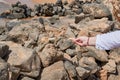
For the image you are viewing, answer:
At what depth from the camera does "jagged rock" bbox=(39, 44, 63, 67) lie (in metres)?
3.50

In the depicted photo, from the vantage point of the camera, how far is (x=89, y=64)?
3.88 m

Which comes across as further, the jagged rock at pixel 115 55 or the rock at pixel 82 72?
the jagged rock at pixel 115 55

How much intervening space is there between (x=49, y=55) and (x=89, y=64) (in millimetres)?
641

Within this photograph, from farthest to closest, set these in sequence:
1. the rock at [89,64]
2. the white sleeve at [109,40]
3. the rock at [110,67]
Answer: the rock at [110,67] < the rock at [89,64] < the white sleeve at [109,40]

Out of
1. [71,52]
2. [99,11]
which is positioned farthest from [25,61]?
[99,11]

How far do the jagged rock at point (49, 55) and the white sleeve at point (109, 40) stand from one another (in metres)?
1.13

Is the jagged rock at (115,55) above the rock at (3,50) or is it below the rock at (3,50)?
below

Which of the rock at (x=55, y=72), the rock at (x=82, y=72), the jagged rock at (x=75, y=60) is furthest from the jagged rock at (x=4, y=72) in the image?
the jagged rock at (x=75, y=60)

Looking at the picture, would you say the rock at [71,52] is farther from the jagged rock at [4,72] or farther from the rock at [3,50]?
the jagged rock at [4,72]

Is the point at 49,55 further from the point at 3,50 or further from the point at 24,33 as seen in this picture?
the point at 24,33

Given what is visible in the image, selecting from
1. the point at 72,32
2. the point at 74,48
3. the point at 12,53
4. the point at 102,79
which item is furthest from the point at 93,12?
the point at 12,53

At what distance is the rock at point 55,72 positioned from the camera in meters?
3.27

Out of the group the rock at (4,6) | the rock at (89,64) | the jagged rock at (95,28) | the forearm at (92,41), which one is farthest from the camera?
the rock at (4,6)

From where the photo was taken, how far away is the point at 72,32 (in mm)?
4840
